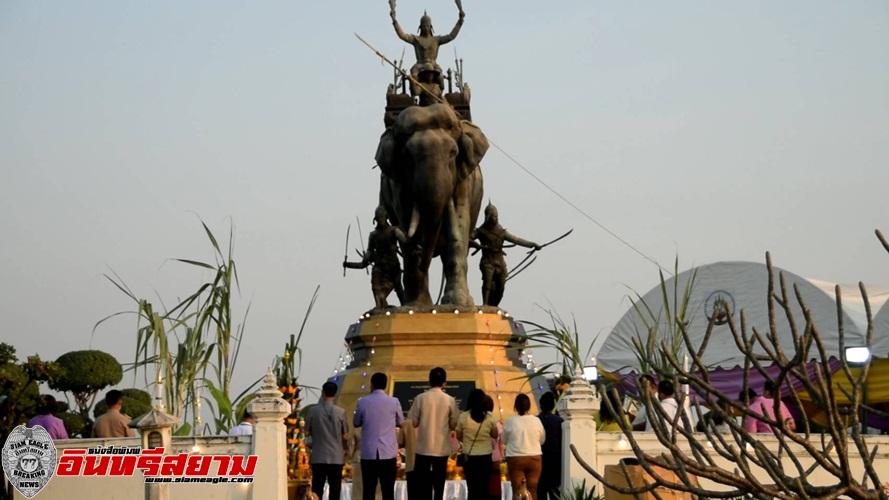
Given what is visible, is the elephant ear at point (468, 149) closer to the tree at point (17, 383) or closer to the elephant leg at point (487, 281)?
the elephant leg at point (487, 281)

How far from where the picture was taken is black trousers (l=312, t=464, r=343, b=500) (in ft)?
41.8

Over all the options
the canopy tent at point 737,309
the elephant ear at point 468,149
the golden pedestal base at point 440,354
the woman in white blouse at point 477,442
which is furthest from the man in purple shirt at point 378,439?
the canopy tent at point 737,309

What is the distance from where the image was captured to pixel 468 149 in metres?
17.0

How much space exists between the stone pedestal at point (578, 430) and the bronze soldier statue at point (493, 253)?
407 centimetres

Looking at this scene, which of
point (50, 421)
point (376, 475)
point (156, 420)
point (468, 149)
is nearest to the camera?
point (156, 420)

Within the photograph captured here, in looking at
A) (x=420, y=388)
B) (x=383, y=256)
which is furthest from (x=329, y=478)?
(x=383, y=256)

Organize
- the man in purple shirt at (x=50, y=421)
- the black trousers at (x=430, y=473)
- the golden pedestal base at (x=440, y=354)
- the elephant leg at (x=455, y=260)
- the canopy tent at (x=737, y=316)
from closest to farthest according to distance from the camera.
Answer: the black trousers at (x=430, y=473)
the man in purple shirt at (x=50, y=421)
the golden pedestal base at (x=440, y=354)
the elephant leg at (x=455, y=260)
the canopy tent at (x=737, y=316)

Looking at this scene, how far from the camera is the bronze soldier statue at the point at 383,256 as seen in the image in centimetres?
1686

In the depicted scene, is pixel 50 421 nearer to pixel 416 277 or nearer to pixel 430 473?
pixel 430 473

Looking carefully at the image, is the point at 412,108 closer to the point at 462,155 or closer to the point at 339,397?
the point at 462,155

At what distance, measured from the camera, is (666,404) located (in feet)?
44.4

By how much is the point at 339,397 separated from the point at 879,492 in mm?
12018

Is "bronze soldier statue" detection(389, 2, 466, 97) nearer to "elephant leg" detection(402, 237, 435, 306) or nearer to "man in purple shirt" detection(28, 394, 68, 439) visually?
"elephant leg" detection(402, 237, 435, 306)

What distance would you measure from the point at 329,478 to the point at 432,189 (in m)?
4.61
